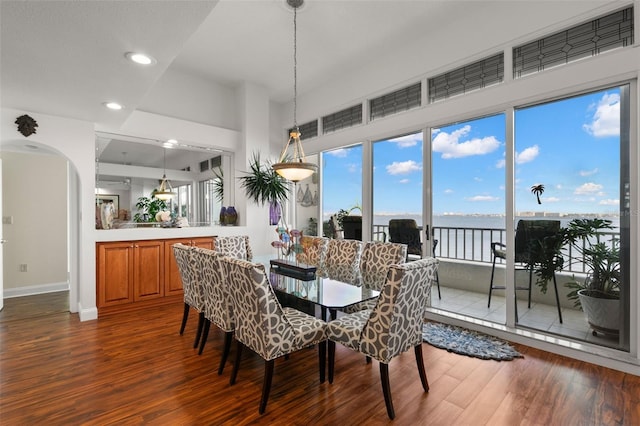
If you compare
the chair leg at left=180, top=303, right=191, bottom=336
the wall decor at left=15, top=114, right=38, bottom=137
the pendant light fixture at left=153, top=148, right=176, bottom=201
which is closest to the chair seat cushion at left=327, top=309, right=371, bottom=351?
the chair leg at left=180, top=303, right=191, bottom=336

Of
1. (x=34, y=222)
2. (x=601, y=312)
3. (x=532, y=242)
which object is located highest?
(x=34, y=222)

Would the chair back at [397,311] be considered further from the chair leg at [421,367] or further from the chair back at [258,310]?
the chair back at [258,310]

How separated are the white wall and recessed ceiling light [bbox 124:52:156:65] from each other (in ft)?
12.7

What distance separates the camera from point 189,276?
2.98 meters

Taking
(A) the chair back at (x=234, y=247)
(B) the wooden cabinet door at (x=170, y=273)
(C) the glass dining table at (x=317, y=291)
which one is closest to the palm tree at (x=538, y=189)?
(C) the glass dining table at (x=317, y=291)

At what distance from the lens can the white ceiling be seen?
1.85 metres

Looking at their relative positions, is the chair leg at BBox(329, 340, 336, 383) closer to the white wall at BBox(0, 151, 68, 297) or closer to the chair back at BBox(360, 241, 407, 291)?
the chair back at BBox(360, 241, 407, 291)

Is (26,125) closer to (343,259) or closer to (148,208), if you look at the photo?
(148,208)

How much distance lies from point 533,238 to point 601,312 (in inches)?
32.1

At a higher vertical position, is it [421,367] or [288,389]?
[421,367]

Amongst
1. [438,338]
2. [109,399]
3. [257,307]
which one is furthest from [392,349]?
[109,399]

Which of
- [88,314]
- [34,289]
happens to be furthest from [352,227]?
[34,289]

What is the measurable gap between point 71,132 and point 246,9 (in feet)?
8.57

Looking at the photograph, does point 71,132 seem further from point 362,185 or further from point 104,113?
point 362,185
